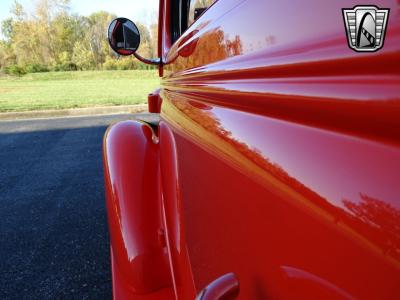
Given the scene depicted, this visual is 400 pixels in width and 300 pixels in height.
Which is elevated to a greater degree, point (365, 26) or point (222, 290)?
point (365, 26)

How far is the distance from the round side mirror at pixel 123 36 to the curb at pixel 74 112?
6950 mm

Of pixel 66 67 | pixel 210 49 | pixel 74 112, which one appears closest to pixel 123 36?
pixel 210 49

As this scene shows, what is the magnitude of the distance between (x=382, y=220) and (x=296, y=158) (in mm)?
178

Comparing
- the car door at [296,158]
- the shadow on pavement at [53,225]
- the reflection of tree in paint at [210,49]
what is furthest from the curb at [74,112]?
the car door at [296,158]

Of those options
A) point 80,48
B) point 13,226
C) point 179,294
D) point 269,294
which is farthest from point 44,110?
point 80,48

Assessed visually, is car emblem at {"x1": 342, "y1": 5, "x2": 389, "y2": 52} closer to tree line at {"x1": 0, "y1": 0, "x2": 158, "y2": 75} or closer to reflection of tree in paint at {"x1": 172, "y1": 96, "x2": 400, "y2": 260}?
reflection of tree in paint at {"x1": 172, "y1": 96, "x2": 400, "y2": 260}

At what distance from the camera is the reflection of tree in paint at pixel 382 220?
0.36m

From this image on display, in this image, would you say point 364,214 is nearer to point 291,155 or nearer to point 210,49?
point 291,155

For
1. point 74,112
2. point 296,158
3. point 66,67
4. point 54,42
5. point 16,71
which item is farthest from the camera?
point 54,42

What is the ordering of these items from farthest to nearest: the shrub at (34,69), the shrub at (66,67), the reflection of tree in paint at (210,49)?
the shrub at (66,67) → the shrub at (34,69) → the reflection of tree in paint at (210,49)

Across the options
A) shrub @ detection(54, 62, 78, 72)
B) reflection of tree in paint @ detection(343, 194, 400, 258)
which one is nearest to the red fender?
reflection of tree in paint @ detection(343, 194, 400, 258)

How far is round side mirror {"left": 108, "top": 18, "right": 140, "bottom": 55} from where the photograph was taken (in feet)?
7.47

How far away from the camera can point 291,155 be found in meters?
0.55

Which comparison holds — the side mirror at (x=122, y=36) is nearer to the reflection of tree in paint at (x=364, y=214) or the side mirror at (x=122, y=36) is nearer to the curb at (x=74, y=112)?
the reflection of tree in paint at (x=364, y=214)
